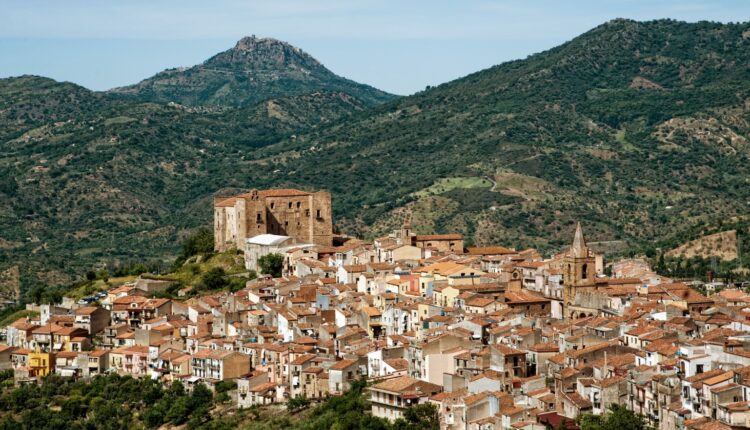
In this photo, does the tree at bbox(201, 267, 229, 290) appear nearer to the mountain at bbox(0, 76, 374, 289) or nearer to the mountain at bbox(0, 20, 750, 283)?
the mountain at bbox(0, 20, 750, 283)

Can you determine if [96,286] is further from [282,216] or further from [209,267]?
[282,216]

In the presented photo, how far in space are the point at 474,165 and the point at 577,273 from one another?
87.6m

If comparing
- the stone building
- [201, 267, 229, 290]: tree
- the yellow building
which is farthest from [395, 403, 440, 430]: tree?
the stone building

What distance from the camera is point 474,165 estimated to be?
138000 millimetres

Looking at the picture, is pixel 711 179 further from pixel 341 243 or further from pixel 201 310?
pixel 201 310

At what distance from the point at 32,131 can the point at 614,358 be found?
170 metres

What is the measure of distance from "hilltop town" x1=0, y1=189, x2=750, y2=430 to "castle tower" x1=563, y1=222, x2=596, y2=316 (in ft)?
0.26

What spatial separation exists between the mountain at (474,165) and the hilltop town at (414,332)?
36571mm

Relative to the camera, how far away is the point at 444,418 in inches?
→ 1533

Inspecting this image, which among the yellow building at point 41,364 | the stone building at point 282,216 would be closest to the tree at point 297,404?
the yellow building at point 41,364

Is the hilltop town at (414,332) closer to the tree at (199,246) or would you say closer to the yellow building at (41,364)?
the yellow building at (41,364)

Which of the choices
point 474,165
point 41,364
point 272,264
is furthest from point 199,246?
point 474,165

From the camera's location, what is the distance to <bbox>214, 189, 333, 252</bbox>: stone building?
68.8 meters

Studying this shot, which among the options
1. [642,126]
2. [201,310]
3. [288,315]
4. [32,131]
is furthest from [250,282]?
[32,131]
